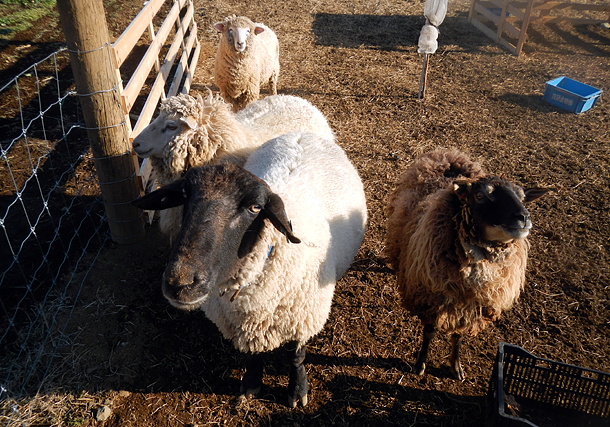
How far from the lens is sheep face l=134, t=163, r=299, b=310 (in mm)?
2115

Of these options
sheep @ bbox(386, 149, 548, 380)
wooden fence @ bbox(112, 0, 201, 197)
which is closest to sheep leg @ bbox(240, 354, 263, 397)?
sheep @ bbox(386, 149, 548, 380)

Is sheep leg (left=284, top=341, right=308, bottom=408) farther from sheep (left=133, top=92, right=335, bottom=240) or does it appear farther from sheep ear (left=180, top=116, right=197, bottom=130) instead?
sheep ear (left=180, top=116, right=197, bottom=130)

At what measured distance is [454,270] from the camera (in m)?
3.19

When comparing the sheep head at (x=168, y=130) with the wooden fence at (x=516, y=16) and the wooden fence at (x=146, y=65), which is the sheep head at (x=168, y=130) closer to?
the wooden fence at (x=146, y=65)

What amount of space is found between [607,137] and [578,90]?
147 cm

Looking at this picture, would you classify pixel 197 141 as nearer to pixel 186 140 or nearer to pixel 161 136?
pixel 186 140

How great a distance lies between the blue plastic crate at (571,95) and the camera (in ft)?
24.6

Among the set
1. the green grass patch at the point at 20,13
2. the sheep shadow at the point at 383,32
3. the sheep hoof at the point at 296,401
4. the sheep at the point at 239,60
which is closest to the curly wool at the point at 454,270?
the sheep hoof at the point at 296,401

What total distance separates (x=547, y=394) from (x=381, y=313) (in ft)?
5.04

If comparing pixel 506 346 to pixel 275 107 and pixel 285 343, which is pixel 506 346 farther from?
pixel 275 107

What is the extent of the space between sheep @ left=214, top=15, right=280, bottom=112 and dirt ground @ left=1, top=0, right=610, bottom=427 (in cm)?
149

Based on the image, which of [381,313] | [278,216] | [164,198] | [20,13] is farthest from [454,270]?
[20,13]

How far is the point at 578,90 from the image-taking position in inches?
313

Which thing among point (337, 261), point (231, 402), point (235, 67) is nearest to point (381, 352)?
point (337, 261)
